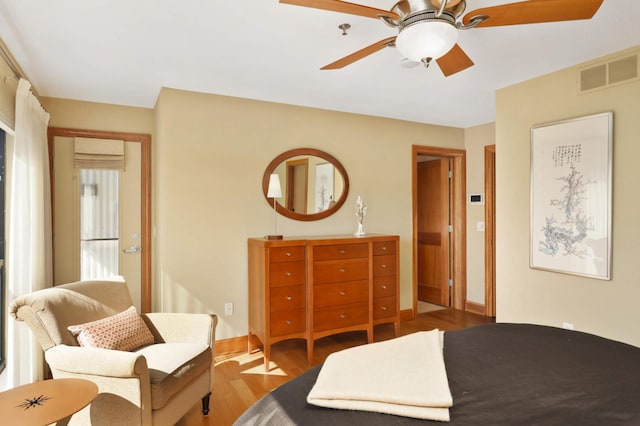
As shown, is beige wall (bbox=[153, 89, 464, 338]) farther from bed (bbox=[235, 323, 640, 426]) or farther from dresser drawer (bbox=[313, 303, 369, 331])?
bed (bbox=[235, 323, 640, 426])

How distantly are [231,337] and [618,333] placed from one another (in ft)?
10.5

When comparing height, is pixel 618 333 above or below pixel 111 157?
below

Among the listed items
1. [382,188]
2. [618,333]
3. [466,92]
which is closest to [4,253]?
[382,188]

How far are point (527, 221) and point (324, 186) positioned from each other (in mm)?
2011

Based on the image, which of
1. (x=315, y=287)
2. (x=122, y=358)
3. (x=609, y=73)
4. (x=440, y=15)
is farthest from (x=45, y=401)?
(x=609, y=73)

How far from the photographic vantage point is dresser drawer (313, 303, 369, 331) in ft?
11.1

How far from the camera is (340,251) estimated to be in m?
3.49

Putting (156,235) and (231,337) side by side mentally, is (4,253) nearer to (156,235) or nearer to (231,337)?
(156,235)

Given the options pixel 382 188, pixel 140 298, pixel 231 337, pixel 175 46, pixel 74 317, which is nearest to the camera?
pixel 74 317

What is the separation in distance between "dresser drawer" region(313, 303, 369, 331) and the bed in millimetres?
1760

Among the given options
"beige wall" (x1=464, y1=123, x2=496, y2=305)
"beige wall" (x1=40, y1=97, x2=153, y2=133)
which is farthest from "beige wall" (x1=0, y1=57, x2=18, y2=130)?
"beige wall" (x1=464, y1=123, x2=496, y2=305)

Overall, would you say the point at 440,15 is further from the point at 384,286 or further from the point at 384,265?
the point at 384,286

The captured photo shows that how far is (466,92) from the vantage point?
3508 millimetres

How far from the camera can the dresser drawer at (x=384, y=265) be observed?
12.3 ft
